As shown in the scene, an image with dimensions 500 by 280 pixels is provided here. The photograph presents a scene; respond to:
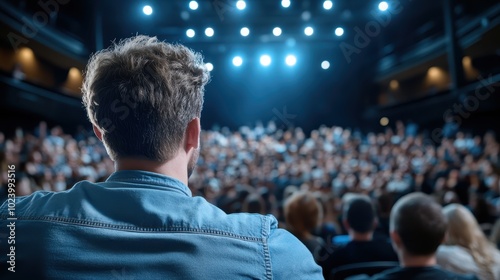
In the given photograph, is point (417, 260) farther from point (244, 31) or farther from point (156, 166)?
point (244, 31)

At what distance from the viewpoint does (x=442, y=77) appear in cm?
1429

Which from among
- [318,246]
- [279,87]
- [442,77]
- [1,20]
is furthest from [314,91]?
[318,246]

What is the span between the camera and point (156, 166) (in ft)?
2.67

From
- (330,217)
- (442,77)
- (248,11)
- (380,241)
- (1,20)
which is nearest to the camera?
(380,241)

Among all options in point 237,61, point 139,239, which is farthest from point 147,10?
point 139,239

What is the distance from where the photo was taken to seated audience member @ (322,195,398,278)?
8.37 ft

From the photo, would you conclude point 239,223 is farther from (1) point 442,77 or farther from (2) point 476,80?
(1) point 442,77

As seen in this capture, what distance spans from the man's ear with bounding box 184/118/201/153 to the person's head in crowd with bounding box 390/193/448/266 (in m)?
1.25

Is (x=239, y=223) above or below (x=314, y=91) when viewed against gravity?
below

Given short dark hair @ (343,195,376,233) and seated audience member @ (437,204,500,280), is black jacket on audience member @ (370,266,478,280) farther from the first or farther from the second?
short dark hair @ (343,195,376,233)

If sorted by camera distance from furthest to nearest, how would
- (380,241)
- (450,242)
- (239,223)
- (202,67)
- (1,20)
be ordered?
(1,20) < (380,241) < (450,242) < (202,67) < (239,223)

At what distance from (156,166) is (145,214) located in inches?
4.8

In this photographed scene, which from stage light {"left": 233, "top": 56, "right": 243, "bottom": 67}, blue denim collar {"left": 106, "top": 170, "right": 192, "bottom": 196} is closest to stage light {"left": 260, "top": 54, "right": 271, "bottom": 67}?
stage light {"left": 233, "top": 56, "right": 243, "bottom": 67}

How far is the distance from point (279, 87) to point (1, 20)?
841cm
